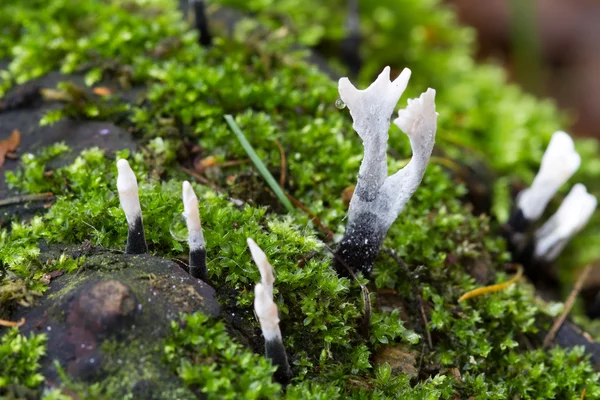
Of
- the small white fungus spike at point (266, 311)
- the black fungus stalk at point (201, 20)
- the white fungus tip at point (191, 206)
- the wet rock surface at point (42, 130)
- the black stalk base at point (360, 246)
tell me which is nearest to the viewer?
the small white fungus spike at point (266, 311)

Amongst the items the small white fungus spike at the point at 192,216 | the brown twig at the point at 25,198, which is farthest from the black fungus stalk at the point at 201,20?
the small white fungus spike at the point at 192,216

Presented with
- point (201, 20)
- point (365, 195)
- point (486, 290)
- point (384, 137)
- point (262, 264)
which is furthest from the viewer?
point (201, 20)

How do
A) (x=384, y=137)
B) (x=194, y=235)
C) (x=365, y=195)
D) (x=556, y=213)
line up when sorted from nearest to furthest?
1. (x=194, y=235)
2. (x=384, y=137)
3. (x=365, y=195)
4. (x=556, y=213)

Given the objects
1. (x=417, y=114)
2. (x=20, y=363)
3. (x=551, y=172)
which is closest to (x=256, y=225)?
(x=417, y=114)

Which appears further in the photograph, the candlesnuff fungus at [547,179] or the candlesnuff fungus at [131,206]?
the candlesnuff fungus at [547,179]

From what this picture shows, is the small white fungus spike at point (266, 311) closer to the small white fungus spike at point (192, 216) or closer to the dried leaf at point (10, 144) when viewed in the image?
the small white fungus spike at point (192, 216)

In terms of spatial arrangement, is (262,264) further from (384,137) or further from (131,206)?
(384,137)

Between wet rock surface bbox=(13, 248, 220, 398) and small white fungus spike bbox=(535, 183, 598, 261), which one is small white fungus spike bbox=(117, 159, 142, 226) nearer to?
wet rock surface bbox=(13, 248, 220, 398)
